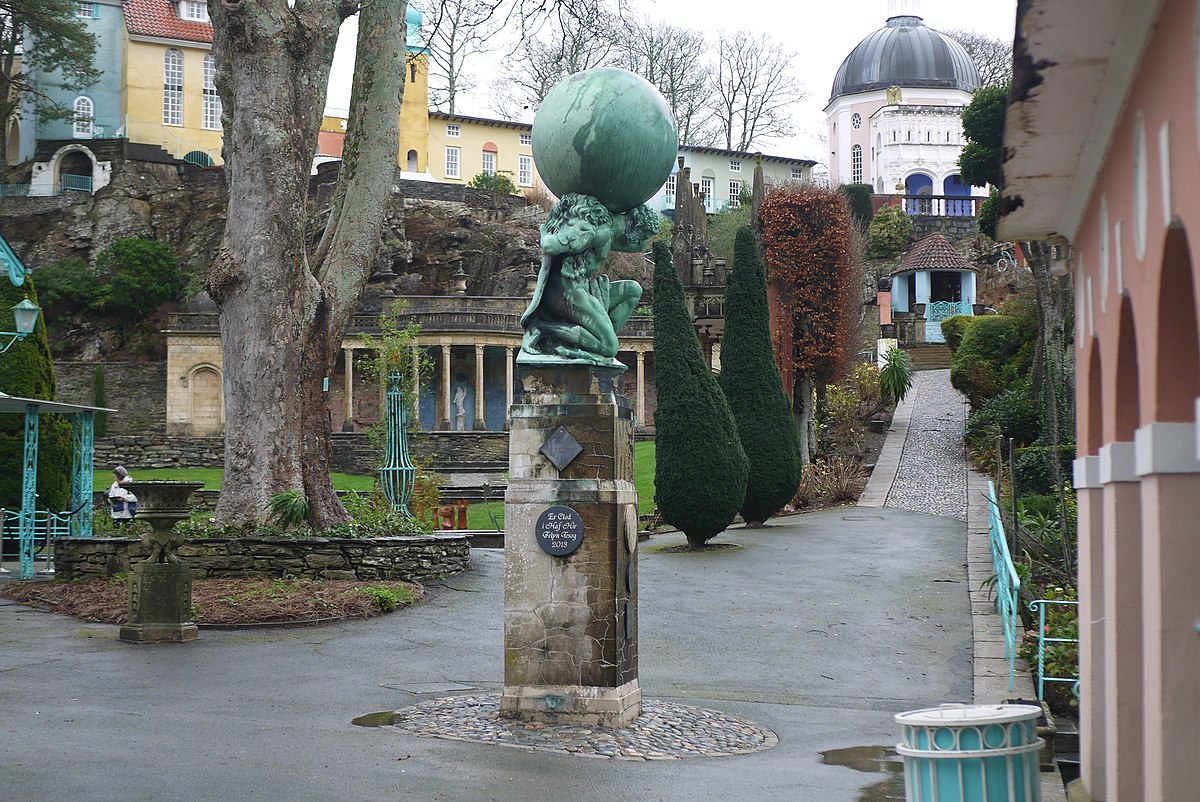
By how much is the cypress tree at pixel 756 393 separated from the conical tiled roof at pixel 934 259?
103ft

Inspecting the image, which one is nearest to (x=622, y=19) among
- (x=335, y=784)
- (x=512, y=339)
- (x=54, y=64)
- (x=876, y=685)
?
(x=876, y=685)

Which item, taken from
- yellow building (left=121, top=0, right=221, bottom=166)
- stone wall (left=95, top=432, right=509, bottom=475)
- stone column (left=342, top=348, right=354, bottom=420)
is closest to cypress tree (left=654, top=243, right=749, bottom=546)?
stone wall (left=95, top=432, right=509, bottom=475)

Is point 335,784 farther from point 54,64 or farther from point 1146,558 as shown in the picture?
point 54,64

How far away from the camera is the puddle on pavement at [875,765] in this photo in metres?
7.28

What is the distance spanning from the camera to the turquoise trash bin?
521 cm

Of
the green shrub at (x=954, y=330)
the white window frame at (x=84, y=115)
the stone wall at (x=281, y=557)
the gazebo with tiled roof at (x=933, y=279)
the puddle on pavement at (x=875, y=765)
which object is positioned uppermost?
the white window frame at (x=84, y=115)

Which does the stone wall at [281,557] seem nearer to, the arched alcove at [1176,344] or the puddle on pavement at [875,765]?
the puddle on pavement at [875,765]

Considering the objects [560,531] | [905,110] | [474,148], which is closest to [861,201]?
[905,110]

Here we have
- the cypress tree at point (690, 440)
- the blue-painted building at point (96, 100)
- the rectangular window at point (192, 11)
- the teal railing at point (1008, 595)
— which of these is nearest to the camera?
the teal railing at point (1008, 595)

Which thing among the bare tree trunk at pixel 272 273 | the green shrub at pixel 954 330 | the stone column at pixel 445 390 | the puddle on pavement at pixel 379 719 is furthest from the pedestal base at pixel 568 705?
the stone column at pixel 445 390

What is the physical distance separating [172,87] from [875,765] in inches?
2524

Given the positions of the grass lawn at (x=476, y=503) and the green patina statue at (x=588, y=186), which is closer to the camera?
the green patina statue at (x=588, y=186)

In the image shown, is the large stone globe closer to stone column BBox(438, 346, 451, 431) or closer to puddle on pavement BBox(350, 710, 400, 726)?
puddle on pavement BBox(350, 710, 400, 726)

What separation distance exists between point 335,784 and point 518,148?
233ft
